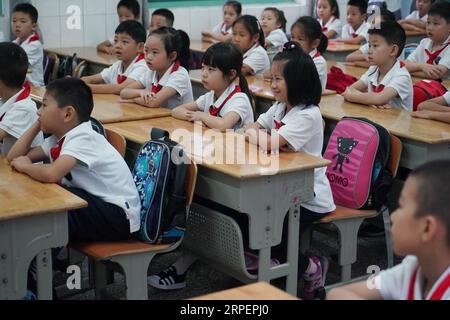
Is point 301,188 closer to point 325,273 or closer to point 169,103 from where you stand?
point 325,273

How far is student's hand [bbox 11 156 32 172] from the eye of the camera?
285 cm

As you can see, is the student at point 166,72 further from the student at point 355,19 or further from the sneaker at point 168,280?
the student at point 355,19

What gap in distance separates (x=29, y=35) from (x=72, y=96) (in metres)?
3.14

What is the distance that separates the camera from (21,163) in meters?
2.87

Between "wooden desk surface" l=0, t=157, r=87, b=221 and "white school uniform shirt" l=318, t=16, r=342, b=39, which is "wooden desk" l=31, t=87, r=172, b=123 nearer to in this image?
"wooden desk surface" l=0, t=157, r=87, b=221

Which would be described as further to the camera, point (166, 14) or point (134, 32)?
point (166, 14)

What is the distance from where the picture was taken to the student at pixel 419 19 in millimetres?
7586

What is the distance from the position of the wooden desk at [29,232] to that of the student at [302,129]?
91cm

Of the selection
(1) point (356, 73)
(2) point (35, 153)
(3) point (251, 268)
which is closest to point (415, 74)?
(1) point (356, 73)

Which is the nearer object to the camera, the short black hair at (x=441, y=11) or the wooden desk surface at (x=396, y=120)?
the wooden desk surface at (x=396, y=120)

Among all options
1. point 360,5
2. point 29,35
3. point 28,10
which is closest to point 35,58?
point 29,35

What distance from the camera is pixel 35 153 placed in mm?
3070

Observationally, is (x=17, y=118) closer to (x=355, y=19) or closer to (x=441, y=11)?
(x=441, y=11)

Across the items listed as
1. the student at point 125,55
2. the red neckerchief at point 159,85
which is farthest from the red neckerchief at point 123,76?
the red neckerchief at point 159,85
